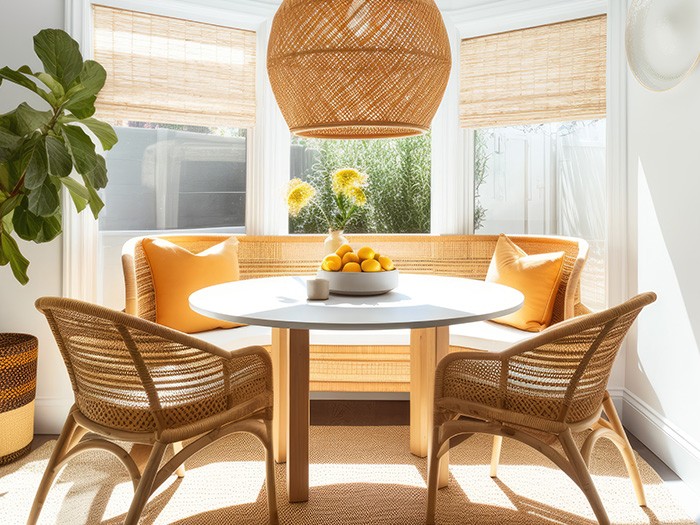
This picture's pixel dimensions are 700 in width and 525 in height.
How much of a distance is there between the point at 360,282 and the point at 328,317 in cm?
47

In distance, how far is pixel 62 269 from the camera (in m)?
3.26

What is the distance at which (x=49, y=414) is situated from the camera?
10.6 feet

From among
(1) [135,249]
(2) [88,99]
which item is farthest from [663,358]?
(2) [88,99]

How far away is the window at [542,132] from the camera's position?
3555 millimetres

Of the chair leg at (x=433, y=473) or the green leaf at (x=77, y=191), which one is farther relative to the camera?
the green leaf at (x=77, y=191)

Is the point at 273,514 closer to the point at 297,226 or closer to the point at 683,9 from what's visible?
the point at 297,226

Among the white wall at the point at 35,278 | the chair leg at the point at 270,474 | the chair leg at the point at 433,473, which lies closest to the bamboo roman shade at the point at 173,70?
the white wall at the point at 35,278

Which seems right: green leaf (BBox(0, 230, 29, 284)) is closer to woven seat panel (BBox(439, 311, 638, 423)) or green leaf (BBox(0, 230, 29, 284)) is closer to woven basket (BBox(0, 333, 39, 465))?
woven basket (BBox(0, 333, 39, 465))

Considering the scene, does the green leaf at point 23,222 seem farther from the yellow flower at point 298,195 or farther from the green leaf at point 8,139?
the yellow flower at point 298,195

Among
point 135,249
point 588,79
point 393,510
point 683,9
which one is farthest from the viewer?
point 588,79

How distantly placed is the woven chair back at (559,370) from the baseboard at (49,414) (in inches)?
90.0

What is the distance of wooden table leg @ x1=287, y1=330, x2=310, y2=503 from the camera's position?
229cm

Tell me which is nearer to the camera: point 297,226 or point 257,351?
point 257,351

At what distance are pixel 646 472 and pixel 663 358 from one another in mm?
523
